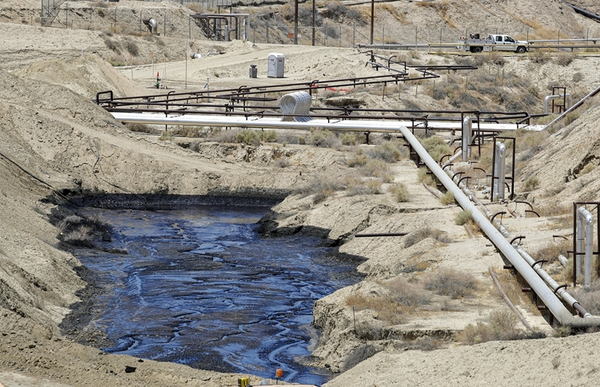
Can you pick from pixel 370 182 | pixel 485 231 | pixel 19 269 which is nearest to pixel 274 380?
pixel 19 269

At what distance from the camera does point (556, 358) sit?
14430 mm

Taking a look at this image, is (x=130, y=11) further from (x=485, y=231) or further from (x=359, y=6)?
(x=485, y=231)

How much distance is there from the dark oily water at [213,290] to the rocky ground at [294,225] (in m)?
0.76

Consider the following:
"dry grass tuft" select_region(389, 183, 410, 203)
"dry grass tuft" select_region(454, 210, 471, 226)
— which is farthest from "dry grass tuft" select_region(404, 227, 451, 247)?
"dry grass tuft" select_region(389, 183, 410, 203)

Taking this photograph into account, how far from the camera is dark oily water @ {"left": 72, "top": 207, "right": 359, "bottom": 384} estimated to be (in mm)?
19547

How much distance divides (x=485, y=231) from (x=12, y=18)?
56174mm

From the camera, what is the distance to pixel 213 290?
2475 cm

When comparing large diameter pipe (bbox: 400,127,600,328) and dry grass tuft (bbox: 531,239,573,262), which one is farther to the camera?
dry grass tuft (bbox: 531,239,573,262)

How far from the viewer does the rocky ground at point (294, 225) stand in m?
16.1

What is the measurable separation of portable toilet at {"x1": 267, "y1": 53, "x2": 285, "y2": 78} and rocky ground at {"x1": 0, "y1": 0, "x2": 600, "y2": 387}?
5241mm

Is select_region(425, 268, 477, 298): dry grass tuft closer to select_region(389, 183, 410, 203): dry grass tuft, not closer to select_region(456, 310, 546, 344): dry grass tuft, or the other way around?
select_region(456, 310, 546, 344): dry grass tuft

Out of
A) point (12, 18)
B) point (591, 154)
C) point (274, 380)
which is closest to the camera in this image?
point (274, 380)

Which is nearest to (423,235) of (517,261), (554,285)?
(517,261)

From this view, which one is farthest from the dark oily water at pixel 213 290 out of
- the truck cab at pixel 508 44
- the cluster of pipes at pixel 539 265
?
the truck cab at pixel 508 44
